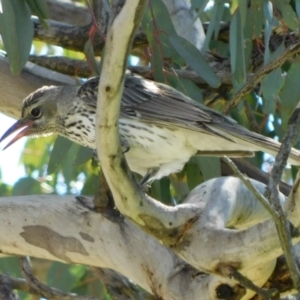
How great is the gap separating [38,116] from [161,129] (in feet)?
2.55

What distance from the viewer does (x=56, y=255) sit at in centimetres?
365

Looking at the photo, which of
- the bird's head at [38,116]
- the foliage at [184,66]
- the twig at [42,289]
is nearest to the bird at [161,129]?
the bird's head at [38,116]

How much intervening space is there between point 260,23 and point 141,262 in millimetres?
1322

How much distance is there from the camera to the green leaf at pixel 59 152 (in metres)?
4.29

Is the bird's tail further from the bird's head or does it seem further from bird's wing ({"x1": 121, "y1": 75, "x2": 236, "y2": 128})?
the bird's head

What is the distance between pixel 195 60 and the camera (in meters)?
3.96

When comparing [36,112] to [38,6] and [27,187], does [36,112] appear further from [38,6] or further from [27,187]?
[27,187]

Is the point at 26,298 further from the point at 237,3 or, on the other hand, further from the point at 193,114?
the point at 237,3

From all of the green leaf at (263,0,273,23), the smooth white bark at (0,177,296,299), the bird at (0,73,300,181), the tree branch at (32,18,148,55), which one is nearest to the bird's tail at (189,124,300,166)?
the bird at (0,73,300,181)

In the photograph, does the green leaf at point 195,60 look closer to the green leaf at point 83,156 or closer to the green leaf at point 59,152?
the green leaf at point 83,156

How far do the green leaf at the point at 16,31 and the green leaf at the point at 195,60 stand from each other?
0.67 m

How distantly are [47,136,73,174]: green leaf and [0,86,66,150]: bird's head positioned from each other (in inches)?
7.3

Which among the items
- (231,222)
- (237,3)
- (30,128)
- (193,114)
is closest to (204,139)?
(193,114)

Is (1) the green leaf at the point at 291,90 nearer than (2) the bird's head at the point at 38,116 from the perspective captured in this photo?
Yes
